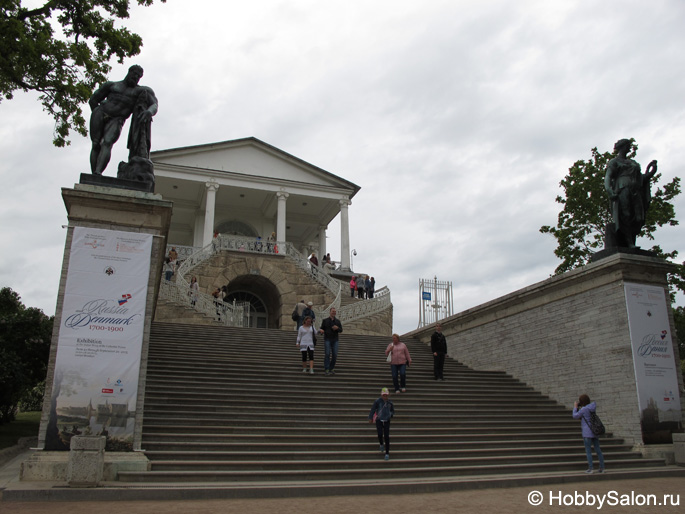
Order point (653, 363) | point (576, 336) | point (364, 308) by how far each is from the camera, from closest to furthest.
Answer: point (653, 363), point (576, 336), point (364, 308)

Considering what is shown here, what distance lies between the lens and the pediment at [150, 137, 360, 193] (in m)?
30.2

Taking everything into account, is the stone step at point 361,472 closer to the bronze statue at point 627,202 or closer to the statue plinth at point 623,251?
the statue plinth at point 623,251

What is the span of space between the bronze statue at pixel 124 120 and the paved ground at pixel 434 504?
15.9ft

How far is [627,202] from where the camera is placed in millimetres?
11375

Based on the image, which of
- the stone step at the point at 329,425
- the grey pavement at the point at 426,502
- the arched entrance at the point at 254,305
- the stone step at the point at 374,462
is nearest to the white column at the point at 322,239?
the arched entrance at the point at 254,305

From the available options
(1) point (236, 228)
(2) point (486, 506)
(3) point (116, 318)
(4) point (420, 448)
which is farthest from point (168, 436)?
(1) point (236, 228)

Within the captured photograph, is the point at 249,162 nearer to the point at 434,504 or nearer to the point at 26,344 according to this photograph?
the point at 26,344

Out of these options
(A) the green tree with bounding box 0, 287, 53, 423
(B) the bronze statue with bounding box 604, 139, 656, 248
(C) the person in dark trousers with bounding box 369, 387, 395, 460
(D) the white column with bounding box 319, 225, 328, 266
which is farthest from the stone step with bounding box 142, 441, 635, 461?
(D) the white column with bounding box 319, 225, 328, 266

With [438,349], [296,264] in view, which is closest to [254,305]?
[296,264]

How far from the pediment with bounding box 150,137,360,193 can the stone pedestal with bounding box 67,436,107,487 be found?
80.9 ft

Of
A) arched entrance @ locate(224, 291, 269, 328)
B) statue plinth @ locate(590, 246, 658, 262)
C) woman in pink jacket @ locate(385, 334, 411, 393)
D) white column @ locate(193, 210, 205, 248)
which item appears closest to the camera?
statue plinth @ locate(590, 246, 658, 262)

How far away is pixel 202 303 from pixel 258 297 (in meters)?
7.22

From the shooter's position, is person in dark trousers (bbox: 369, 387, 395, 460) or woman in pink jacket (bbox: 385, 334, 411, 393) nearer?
person in dark trousers (bbox: 369, 387, 395, 460)

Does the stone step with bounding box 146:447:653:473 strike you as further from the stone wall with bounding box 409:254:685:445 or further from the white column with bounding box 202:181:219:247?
the white column with bounding box 202:181:219:247
